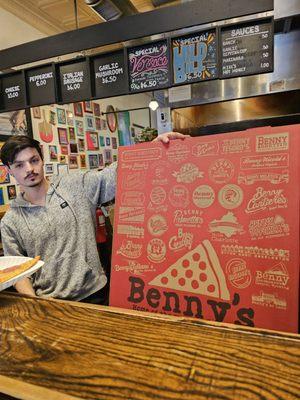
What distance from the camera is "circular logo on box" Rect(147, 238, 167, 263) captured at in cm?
105

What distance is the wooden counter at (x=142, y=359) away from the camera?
1.93 ft

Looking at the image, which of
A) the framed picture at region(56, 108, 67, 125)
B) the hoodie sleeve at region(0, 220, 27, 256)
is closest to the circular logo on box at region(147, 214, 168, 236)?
the hoodie sleeve at region(0, 220, 27, 256)

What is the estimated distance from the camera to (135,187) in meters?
1.15

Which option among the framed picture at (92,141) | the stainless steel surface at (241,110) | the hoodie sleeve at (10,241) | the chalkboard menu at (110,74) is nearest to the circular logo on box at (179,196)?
the hoodie sleeve at (10,241)

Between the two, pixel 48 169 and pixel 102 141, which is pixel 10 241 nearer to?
pixel 48 169

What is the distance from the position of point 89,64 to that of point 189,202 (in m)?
1.58

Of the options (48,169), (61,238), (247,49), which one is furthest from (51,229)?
(48,169)

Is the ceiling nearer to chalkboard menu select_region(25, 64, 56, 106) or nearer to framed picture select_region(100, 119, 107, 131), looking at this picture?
chalkboard menu select_region(25, 64, 56, 106)

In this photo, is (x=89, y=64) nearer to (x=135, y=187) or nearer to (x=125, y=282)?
(x=135, y=187)

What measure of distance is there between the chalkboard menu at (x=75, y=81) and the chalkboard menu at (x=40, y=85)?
0.09m

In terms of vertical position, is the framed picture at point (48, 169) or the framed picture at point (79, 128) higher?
the framed picture at point (79, 128)

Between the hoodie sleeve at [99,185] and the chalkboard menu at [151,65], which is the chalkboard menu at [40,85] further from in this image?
the hoodie sleeve at [99,185]

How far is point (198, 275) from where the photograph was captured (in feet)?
3.22

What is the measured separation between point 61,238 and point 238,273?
1051 mm
